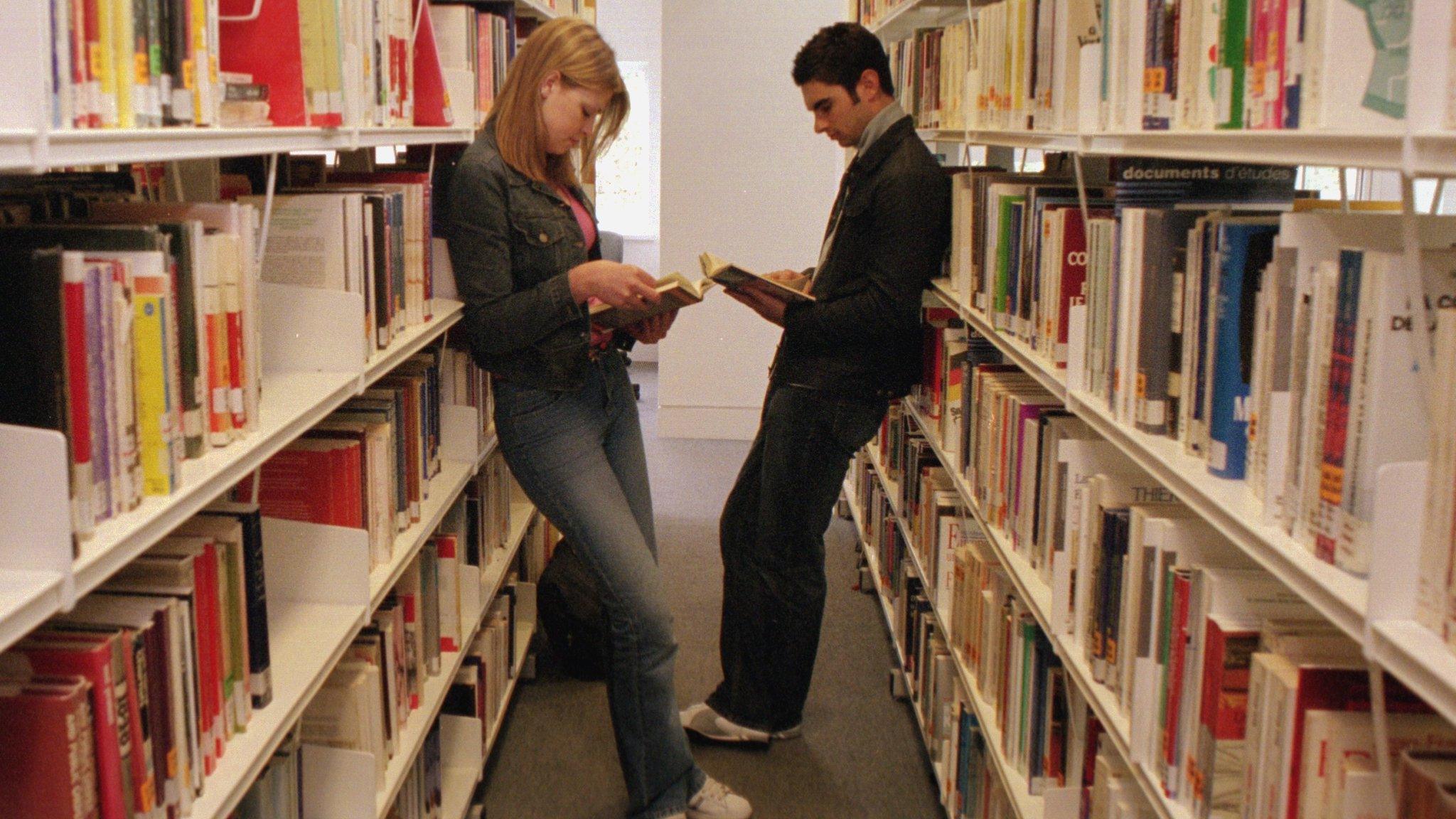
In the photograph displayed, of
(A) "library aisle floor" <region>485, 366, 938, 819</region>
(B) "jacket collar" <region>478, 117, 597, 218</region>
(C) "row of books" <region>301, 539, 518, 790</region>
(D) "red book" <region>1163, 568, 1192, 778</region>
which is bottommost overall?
(A) "library aisle floor" <region>485, 366, 938, 819</region>

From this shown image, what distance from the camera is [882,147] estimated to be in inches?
117

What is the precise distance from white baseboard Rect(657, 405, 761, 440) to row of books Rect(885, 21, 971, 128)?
2774 millimetres

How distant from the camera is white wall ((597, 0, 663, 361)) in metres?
8.70

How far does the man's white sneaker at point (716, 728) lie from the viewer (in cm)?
340

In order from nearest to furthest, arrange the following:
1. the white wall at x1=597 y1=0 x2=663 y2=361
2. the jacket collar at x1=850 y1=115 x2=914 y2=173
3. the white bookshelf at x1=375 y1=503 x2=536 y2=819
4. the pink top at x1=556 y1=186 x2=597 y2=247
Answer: the white bookshelf at x1=375 y1=503 x2=536 y2=819, the pink top at x1=556 y1=186 x2=597 y2=247, the jacket collar at x1=850 y1=115 x2=914 y2=173, the white wall at x1=597 y1=0 x2=663 y2=361

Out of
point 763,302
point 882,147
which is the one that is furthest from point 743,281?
point 882,147

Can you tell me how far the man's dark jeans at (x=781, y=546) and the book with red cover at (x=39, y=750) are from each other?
2001 millimetres

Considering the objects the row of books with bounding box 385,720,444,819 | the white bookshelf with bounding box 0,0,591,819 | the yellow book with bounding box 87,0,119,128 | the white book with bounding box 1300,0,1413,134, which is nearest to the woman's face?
the white bookshelf with bounding box 0,0,591,819

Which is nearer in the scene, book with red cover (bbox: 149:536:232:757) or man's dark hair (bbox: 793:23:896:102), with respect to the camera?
book with red cover (bbox: 149:536:232:757)

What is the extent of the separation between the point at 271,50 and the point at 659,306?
3.24ft

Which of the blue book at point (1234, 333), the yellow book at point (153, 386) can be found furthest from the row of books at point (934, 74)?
the yellow book at point (153, 386)

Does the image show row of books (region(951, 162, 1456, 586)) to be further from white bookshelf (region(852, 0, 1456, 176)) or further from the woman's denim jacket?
the woman's denim jacket

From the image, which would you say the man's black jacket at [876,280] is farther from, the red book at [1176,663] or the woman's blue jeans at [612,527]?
the red book at [1176,663]

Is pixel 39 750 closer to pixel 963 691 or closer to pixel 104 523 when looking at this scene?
pixel 104 523
